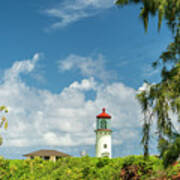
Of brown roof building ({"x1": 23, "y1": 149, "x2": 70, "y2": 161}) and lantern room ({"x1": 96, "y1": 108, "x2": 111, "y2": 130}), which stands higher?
lantern room ({"x1": 96, "y1": 108, "x2": 111, "y2": 130})

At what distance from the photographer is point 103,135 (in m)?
37.2

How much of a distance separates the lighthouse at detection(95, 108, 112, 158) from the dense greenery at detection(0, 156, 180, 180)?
19953mm

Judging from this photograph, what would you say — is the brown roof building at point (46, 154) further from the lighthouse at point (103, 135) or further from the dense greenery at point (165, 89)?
the dense greenery at point (165, 89)

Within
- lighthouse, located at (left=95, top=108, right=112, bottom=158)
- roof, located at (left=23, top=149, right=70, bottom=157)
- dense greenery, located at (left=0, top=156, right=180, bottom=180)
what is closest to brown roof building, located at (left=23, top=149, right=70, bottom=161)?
roof, located at (left=23, top=149, right=70, bottom=157)

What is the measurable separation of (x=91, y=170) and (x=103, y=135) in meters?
23.1

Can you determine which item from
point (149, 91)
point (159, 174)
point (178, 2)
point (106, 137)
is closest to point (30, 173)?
point (159, 174)

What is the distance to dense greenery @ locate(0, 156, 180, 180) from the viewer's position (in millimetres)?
11984

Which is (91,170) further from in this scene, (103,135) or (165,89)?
(103,135)

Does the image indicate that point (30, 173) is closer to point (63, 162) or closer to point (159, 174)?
point (63, 162)

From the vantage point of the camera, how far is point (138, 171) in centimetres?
1235

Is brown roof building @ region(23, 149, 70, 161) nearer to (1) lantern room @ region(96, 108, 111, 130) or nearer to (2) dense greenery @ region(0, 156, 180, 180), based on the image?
(1) lantern room @ region(96, 108, 111, 130)

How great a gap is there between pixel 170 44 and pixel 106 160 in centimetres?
878

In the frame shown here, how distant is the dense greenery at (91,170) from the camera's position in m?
12.0

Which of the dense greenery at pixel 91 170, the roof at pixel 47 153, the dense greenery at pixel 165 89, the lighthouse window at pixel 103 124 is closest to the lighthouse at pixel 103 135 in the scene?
the lighthouse window at pixel 103 124
